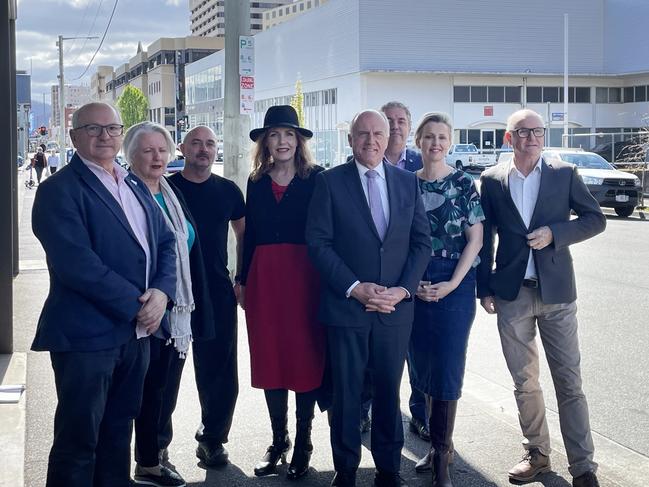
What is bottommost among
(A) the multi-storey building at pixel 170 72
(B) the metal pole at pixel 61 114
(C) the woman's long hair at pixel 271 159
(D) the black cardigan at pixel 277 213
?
(D) the black cardigan at pixel 277 213

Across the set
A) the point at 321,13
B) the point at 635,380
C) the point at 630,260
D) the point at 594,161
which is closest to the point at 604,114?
the point at 321,13

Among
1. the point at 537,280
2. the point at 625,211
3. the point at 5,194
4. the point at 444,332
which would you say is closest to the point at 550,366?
the point at 537,280

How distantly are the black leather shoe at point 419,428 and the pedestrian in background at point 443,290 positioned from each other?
25.5 inches

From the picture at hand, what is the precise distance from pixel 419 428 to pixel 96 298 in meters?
2.83

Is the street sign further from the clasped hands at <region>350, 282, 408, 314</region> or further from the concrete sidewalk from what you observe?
the clasped hands at <region>350, 282, 408, 314</region>

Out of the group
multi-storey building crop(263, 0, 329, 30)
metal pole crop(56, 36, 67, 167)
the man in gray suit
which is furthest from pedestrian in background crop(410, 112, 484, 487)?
multi-storey building crop(263, 0, 329, 30)

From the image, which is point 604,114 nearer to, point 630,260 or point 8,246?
point 630,260

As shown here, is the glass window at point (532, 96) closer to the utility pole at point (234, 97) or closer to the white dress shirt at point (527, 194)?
the utility pole at point (234, 97)

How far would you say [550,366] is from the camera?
5.32 metres

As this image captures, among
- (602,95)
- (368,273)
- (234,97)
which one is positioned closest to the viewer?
(368,273)

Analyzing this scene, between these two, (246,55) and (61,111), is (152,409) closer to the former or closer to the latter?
(246,55)

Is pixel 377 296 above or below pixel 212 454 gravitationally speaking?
above

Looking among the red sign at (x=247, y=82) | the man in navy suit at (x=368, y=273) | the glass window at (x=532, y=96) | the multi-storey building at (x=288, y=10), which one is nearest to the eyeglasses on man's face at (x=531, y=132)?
the man in navy suit at (x=368, y=273)

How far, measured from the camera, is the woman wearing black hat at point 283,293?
5.39 meters
